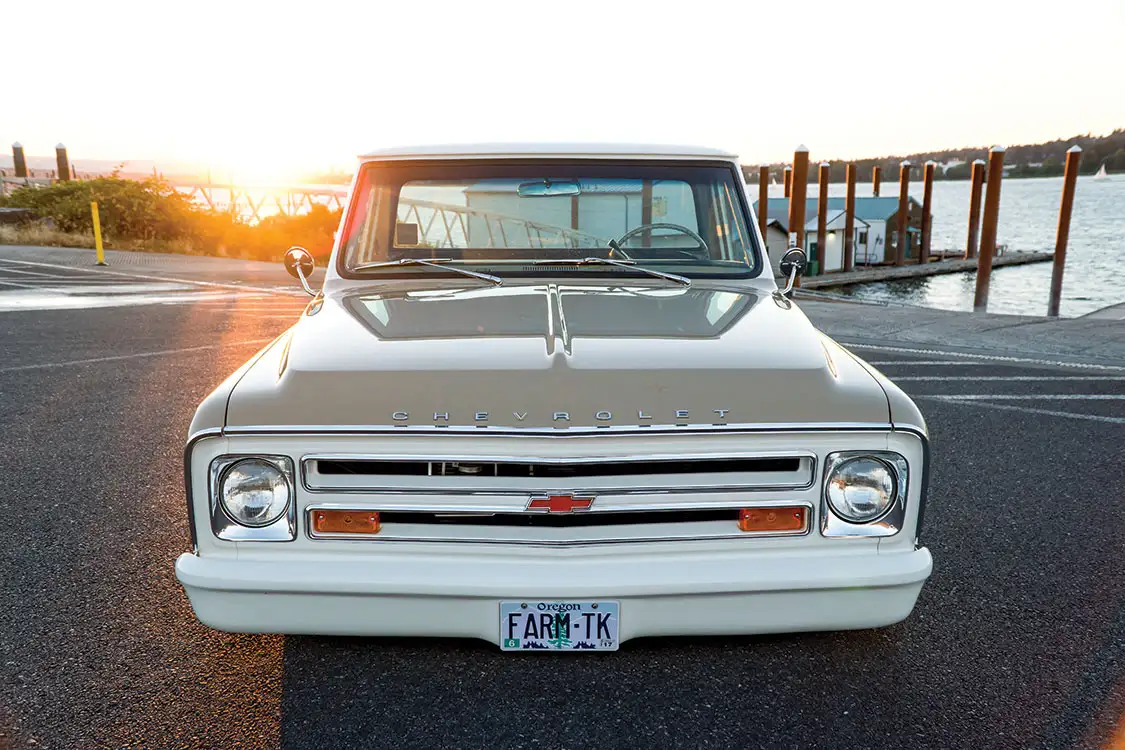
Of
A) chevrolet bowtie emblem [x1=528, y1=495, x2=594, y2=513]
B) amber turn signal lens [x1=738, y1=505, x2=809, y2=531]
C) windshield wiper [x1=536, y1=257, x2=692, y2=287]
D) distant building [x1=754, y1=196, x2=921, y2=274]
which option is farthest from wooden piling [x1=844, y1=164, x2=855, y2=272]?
chevrolet bowtie emblem [x1=528, y1=495, x2=594, y2=513]

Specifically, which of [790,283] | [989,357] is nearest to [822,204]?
[989,357]

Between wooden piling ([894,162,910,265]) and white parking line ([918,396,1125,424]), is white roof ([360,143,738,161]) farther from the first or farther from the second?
wooden piling ([894,162,910,265])

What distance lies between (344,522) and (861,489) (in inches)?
56.7

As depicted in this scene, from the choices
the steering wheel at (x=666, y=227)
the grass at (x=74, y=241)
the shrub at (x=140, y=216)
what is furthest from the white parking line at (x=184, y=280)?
the steering wheel at (x=666, y=227)

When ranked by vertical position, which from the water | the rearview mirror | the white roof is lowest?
the water

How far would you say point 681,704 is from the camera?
2.65 m

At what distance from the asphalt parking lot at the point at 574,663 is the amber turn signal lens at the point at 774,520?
601 millimetres

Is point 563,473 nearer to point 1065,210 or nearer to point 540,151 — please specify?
point 540,151

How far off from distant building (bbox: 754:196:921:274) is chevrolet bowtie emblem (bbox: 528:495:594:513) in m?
40.2

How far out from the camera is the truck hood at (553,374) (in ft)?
7.75

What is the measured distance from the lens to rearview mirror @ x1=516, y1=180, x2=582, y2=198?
381cm

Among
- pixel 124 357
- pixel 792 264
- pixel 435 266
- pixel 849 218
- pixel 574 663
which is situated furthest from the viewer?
pixel 849 218

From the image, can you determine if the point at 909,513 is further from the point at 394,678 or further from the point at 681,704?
the point at 394,678

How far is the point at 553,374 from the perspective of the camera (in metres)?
2.45
